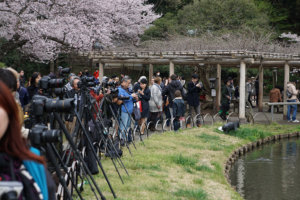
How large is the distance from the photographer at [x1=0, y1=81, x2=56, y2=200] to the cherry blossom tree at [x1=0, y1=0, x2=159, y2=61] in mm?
16462

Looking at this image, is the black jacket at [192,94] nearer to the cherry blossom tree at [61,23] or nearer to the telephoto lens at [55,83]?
the cherry blossom tree at [61,23]

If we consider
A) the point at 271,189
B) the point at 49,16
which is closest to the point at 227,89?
the point at 271,189

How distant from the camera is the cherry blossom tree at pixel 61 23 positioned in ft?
63.0

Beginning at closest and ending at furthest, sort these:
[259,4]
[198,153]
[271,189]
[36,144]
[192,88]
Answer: [36,144], [271,189], [198,153], [192,88], [259,4]

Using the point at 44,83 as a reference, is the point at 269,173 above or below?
Result: below

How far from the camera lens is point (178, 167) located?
28.3ft

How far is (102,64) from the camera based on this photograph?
1947cm

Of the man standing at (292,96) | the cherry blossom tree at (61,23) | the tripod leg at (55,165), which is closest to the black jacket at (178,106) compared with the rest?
the man standing at (292,96)

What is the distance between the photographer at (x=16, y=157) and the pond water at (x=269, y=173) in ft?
20.3

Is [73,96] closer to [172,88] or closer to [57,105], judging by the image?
[57,105]

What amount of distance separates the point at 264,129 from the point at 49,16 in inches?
425

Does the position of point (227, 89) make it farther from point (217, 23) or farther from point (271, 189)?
point (217, 23)

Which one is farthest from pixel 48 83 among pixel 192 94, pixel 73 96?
pixel 192 94

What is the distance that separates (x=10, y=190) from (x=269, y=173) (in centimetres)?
846
